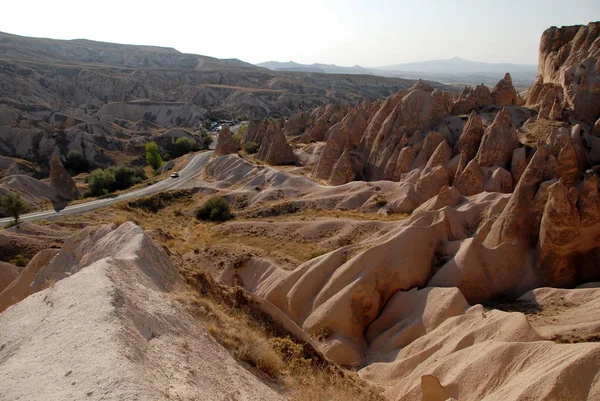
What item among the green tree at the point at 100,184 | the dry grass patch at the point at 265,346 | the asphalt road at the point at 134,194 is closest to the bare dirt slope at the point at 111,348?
Result: the dry grass patch at the point at 265,346

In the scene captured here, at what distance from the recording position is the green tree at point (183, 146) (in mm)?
70125

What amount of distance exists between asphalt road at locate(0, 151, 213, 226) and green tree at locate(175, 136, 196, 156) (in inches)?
465

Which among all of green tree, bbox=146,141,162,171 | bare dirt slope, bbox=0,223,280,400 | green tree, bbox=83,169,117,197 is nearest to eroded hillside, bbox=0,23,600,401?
bare dirt slope, bbox=0,223,280,400

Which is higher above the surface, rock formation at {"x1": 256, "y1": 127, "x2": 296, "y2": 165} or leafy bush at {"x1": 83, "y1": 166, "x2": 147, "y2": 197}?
rock formation at {"x1": 256, "y1": 127, "x2": 296, "y2": 165}

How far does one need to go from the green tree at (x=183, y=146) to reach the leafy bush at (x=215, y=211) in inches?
1411

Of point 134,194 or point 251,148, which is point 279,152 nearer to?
point 251,148

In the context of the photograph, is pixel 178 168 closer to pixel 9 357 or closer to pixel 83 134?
pixel 83 134

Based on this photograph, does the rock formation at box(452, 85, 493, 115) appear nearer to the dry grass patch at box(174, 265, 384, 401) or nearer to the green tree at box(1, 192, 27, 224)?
the dry grass patch at box(174, 265, 384, 401)

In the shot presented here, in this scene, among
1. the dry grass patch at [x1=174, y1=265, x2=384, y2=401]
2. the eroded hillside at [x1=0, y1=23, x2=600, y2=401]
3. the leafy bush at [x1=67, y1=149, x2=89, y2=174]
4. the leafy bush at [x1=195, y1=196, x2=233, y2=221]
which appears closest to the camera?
the eroded hillside at [x1=0, y1=23, x2=600, y2=401]

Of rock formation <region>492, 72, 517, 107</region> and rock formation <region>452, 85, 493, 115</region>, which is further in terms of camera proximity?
rock formation <region>492, 72, 517, 107</region>

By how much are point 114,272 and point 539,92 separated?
4914 centimetres

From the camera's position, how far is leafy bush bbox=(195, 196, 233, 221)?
35062 mm

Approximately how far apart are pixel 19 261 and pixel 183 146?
47331 mm

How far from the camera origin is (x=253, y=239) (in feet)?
92.3
